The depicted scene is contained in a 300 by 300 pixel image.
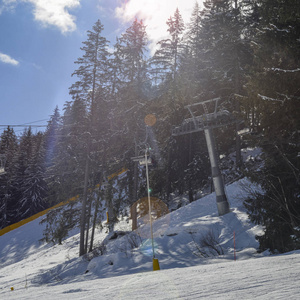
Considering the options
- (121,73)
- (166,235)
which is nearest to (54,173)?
(121,73)

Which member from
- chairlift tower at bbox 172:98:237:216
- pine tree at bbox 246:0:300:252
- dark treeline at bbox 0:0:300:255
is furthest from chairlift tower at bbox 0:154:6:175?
pine tree at bbox 246:0:300:252

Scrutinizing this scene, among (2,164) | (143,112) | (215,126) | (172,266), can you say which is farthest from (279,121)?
(2,164)

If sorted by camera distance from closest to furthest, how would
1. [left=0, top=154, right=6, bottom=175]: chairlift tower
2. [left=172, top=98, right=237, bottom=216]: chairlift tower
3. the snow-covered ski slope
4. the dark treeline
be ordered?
the snow-covered ski slope
[left=172, top=98, right=237, bottom=216]: chairlift tower
[left=0, top=154, right=6, bottom=175]: chairlift tower
the dark treeline

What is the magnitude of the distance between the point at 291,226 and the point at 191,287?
8.30 metres

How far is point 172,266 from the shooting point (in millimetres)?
11320

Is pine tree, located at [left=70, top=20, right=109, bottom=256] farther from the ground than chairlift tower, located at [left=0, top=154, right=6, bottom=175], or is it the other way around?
pine tree, located at [left=70, top=20, right=109, bottom=256]

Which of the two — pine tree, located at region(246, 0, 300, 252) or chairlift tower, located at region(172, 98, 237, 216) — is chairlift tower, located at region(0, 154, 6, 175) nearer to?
chairlift tower, located at region(172, 98, 237, 216)

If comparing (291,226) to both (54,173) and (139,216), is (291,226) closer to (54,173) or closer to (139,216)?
(139,216)

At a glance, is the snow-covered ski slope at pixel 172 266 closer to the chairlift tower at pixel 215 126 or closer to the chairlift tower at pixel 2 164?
the chairlift tower at pixel 215 126

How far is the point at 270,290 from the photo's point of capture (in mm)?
2650

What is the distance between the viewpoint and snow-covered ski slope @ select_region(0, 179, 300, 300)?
3.03 metres

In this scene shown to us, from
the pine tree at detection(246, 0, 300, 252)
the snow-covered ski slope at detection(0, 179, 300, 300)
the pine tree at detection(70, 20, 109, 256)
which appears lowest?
the snow-covered ski slope at detection(0, 179, 300, 300)

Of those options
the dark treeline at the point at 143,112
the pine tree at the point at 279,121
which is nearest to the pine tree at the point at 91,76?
the dark treeline at the point at 143,112

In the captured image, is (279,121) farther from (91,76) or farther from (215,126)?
(91,76)
